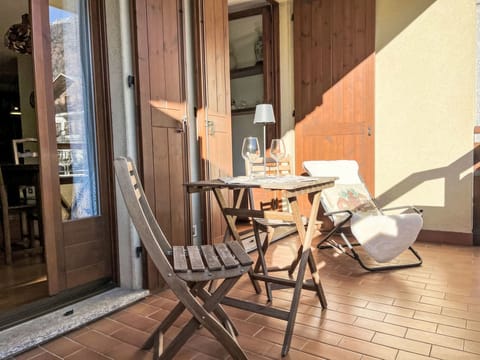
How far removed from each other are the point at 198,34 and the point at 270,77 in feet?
5.89

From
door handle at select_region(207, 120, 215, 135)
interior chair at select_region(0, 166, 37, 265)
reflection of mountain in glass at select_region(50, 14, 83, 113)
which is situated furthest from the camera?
interior chair at select_region(0, 166, 37, 265)

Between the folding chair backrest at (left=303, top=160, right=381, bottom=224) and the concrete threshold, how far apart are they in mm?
1848

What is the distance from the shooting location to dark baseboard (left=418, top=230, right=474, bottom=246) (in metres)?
3.72

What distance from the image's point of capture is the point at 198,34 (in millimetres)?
2961

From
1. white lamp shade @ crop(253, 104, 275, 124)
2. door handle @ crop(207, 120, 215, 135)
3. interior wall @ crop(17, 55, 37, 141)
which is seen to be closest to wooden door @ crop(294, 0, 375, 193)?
white lamp shade @ crop(253, 104, 275, 124)

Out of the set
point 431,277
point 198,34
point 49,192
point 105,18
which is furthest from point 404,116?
point 49,192

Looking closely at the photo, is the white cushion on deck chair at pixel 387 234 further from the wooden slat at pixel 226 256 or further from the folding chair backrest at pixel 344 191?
the wooden slat at pixel 226 256

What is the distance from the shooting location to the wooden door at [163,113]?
248 cm

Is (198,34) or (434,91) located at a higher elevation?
(198,34)

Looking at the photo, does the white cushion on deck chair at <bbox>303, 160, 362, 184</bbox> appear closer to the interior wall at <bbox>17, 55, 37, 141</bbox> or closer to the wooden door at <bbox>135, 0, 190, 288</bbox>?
the wooden door at <bbox>135, 0, 190, 288</bbox>

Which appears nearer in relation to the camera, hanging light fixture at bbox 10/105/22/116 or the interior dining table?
the interior dining table

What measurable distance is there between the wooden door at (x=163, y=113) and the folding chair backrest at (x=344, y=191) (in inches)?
54.8

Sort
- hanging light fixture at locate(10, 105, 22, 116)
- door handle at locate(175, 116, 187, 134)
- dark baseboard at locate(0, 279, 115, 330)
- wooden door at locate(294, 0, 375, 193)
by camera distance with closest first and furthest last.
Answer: dark baseboard at locate(0, 279, 115, 330) < door handle at locate(175, 116, 187, 134) < wooden door at locate(294, 0, 375, 193) < hanging light fixture at locate(10, 105, 22, 116)

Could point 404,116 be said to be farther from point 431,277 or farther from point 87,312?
point 87,312
